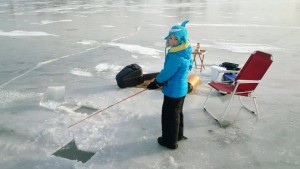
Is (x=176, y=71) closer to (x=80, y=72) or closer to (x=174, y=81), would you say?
(x=174, y=81)

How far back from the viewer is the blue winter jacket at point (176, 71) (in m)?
3.09

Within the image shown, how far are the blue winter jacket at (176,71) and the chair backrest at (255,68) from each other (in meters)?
1.50

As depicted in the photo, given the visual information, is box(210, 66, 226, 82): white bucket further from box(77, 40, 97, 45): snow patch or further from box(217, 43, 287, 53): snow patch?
box(77, 40, 97, 45): snow patch

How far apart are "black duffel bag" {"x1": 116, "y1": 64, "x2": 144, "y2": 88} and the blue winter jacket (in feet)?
7.45

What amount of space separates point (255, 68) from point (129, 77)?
2.36 m

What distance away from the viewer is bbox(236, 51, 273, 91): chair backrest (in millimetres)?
4258

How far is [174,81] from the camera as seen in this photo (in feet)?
10.7

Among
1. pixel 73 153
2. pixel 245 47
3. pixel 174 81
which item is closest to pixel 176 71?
pixel 174 81

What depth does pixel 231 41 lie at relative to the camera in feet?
33.6

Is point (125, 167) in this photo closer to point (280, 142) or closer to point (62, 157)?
point (62, 157)

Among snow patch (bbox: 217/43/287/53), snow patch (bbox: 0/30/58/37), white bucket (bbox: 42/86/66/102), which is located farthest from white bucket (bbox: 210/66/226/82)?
snow patch (bbox: 0/30/58/37)

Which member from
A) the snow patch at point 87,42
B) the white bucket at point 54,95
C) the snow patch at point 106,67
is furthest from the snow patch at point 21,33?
the white bucket at point 54,95

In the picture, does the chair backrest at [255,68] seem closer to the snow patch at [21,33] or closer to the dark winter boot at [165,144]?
the dark winter boot at [165,144]

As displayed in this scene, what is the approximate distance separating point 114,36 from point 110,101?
21.1ft
